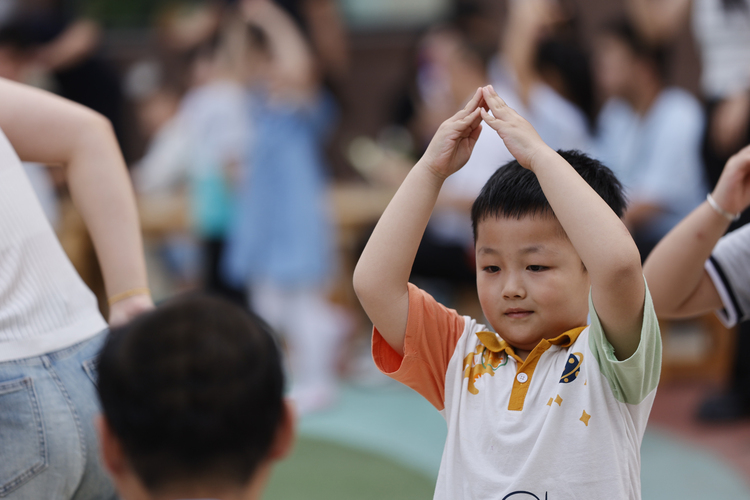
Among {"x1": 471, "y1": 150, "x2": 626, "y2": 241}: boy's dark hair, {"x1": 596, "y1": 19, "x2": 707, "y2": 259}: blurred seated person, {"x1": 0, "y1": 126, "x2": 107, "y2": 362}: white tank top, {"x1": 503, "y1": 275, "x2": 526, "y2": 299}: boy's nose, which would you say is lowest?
{"x1": 0, "y1": 126, "x2": 107, "y2": 362}: white tank top

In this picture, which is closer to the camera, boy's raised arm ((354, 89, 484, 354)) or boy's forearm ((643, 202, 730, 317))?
boy's raised arm ((354, 89, 484, 354))

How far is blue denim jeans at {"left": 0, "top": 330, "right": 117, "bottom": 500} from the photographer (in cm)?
111

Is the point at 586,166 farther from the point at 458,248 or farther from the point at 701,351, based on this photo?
the point at 701,351

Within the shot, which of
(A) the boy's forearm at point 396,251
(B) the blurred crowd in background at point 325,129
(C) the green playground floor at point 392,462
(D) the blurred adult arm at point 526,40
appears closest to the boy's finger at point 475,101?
(A) the boy's forearm at point 396,251

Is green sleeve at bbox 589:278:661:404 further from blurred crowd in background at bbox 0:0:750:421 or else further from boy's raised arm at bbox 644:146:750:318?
blurred crowd in background at bbox 0:0:750:421

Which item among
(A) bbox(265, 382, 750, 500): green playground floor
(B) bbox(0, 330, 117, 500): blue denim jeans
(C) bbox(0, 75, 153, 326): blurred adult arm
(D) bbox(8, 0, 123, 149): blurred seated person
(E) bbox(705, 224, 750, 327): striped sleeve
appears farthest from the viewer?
(D) bbox(8, 0, 123, 149): blurred seated person

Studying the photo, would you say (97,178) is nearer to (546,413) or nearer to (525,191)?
(525,191)

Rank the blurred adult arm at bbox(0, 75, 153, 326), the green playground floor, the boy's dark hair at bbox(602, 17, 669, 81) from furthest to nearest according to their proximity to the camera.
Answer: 1. the boy's dark hair at bbox(602, 17, 669, 81)
2. the green playground floor
3. the blurred adult arm at bbox(0, 75, 153, 326)

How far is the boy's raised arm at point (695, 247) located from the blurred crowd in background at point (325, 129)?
1.02 metres

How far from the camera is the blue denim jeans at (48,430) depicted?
1.11 meters

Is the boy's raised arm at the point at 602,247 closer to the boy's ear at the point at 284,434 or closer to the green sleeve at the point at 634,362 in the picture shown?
the green sleeve at the point at 634,362

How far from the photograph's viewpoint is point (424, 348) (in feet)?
3.90

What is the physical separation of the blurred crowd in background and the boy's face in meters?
1.34

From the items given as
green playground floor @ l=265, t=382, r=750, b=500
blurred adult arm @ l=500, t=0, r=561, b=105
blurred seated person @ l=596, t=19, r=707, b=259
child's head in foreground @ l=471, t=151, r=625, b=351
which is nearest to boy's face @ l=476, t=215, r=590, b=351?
child's head in foreground @ l=471, t=151, r=625, b=351
